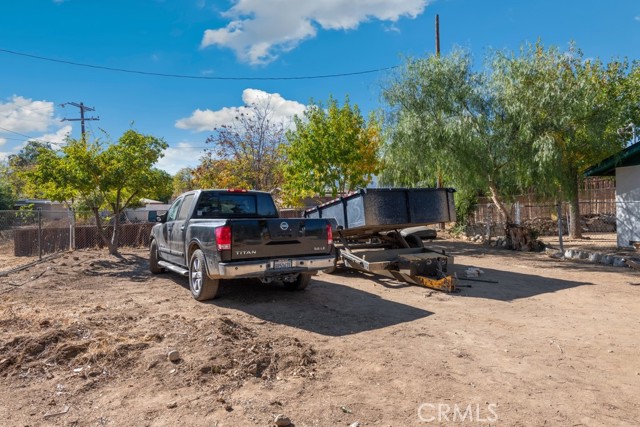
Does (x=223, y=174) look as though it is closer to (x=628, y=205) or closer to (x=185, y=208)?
(x=185, y=208)

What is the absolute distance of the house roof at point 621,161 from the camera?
46.3 ft

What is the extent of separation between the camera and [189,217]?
811 cm

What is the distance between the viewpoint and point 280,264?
22.6 ft

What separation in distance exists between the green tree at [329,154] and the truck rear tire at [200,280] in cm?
1097

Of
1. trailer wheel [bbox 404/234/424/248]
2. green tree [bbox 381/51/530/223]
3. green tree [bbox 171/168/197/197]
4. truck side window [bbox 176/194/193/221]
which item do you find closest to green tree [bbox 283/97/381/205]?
green tree [bbox 381/51/530/223]

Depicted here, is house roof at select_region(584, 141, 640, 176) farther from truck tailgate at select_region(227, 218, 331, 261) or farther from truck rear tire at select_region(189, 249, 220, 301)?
truck rear tire at select_region(189, 249, 220, 301)

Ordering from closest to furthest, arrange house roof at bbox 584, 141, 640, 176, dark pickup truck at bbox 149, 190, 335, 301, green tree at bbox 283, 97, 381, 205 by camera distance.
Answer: dark pickup truck at bbox 149, 190, 335, 301, house roof at bbox 584, 141, 640, 176, green tree at bbox 283, 97, 381, 205

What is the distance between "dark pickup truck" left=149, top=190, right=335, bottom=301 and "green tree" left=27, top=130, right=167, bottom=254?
526 cm

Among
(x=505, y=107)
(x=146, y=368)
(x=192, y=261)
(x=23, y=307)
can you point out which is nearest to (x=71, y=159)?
(x=23, y=307)

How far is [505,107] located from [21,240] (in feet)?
57.8

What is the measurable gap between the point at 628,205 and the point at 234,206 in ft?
44.6

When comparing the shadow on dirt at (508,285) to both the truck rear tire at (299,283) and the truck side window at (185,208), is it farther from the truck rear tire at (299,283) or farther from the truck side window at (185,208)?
the truck side window at (185,208)

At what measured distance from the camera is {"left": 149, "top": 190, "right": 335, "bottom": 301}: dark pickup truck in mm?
6602

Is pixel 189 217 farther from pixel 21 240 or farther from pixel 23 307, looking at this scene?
pixel 21 240
